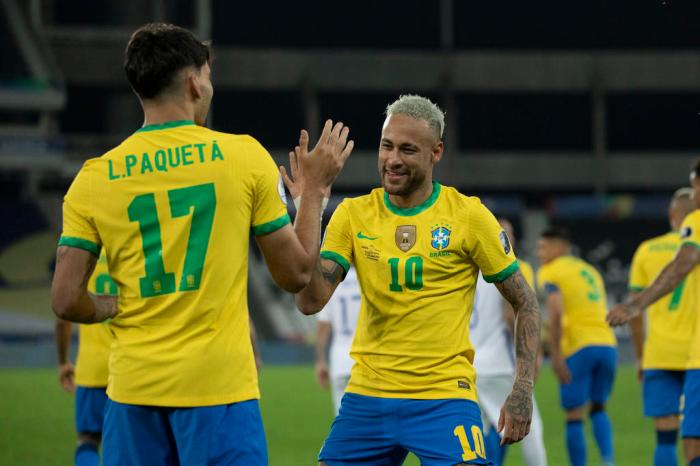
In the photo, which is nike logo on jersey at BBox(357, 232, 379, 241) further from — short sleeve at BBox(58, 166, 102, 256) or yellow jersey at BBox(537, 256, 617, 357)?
yellow jersey at BBox(537, 256, 617, 357)

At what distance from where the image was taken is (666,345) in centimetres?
864

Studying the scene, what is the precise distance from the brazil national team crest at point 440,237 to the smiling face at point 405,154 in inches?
8.1

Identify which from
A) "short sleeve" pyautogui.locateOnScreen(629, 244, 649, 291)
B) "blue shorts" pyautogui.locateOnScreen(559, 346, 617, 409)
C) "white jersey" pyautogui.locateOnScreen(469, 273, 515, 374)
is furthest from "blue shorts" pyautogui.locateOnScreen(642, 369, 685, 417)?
"blue shorts" pyautogui.locateOnScreen(559, 346, 617, 409)

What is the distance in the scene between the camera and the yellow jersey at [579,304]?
10.4 m

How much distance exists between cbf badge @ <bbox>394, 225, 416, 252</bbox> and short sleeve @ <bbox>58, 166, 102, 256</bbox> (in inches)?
61.0

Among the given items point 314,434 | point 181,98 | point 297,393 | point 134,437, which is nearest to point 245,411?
point 134,437

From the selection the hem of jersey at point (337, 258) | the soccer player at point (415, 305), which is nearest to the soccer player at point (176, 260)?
the soccer player at point (415, 305)

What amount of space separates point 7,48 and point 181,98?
32.9 m

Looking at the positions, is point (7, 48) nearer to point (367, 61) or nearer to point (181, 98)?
point (367, 61)

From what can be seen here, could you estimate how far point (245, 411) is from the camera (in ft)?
11.7

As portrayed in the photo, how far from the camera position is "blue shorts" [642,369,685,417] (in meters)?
8.63

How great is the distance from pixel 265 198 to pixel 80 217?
558 millimetres

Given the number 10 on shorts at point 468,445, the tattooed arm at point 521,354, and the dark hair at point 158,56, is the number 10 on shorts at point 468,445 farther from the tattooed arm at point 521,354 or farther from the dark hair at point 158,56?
the dark hair at point 158,56

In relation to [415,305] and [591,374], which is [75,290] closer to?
[415,305]
